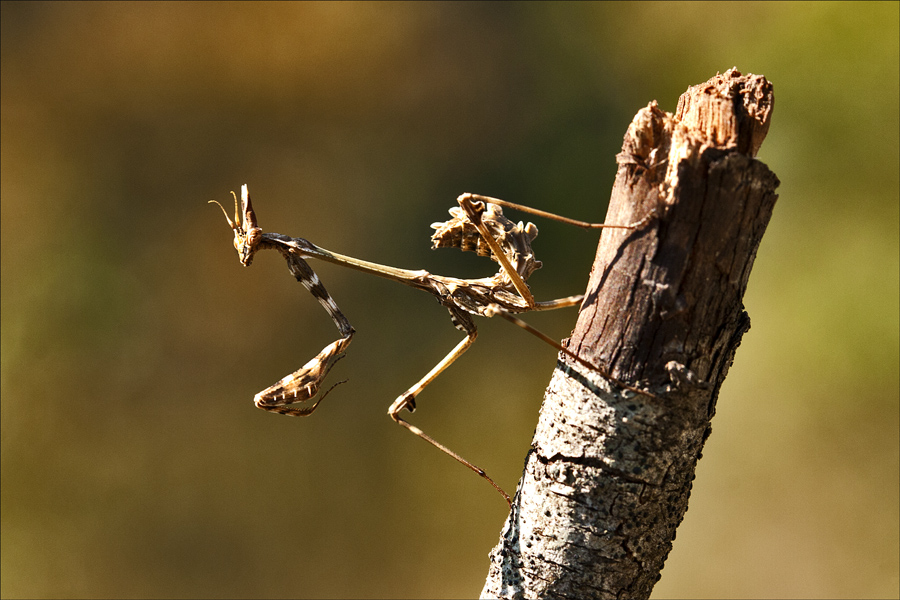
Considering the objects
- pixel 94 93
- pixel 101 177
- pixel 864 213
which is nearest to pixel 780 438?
pixel 864 213

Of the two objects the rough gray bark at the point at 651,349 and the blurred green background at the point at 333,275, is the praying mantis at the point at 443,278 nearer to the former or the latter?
the rough gray bark at the point at 651,349

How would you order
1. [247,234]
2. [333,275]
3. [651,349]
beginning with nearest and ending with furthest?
1. [651,349]
2. [247,234]
3. [333,275]

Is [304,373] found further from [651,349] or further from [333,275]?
[333,275]

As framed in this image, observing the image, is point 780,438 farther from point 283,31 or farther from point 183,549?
point 283,31

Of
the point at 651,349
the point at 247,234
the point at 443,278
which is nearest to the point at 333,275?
the point at 247,234

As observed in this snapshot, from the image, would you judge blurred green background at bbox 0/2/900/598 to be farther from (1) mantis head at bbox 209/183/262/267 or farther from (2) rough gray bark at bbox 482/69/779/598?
(2) rough gray bark at bbox 482/69/779/598

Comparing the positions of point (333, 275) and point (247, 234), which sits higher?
point (333, 275)

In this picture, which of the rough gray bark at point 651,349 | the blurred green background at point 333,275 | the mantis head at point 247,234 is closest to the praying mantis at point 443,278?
the mantis head at point 247,234
